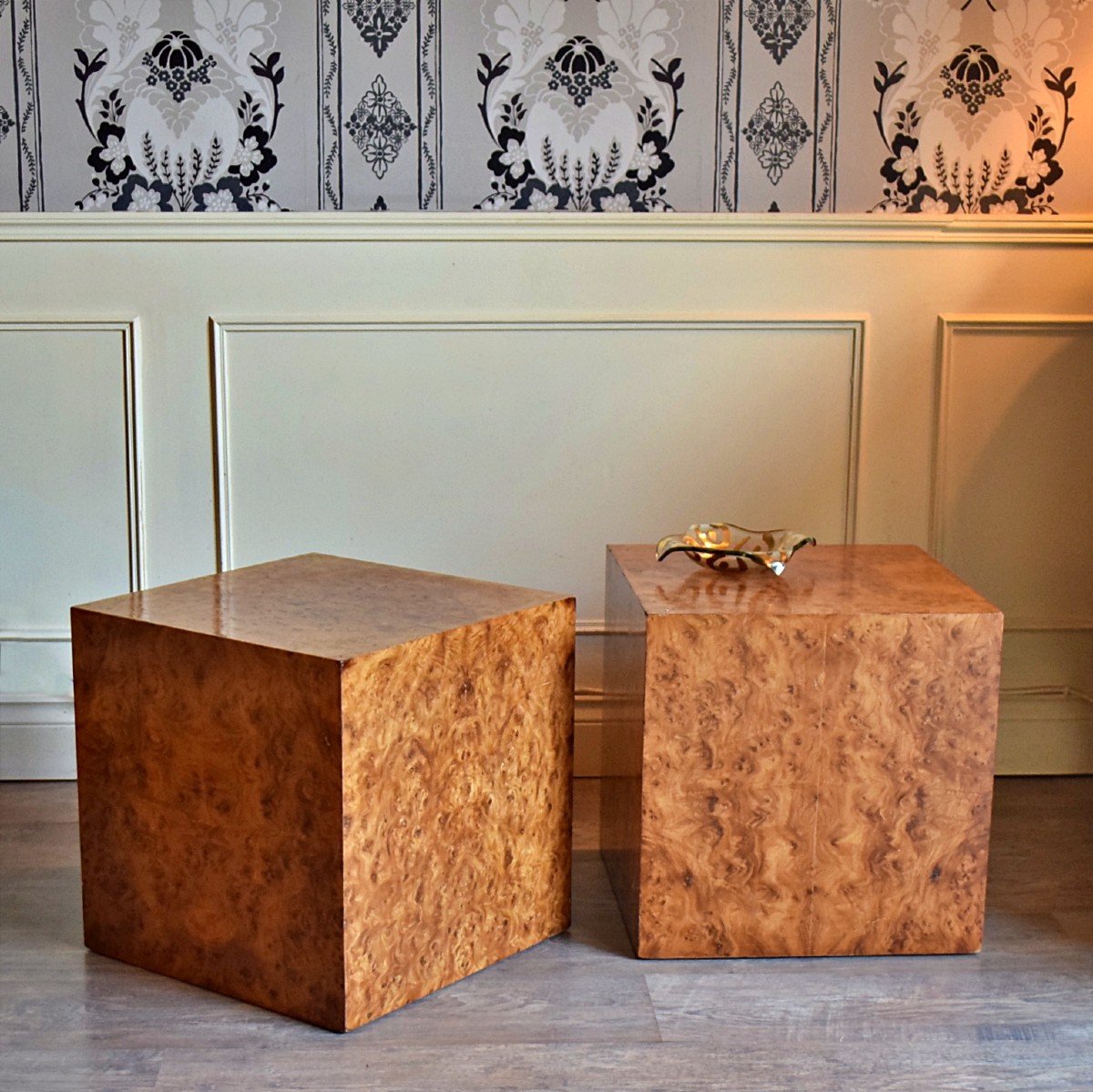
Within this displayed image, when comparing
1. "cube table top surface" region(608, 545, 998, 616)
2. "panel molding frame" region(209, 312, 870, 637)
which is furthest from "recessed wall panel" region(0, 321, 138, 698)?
"cube table top surface" region(608, 545, 998, 616)

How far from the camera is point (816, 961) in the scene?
178 centimetres

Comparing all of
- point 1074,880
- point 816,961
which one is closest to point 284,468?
point 816,961

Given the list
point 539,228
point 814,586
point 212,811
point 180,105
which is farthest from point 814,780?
point 180,105

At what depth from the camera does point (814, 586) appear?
1808 millimetres

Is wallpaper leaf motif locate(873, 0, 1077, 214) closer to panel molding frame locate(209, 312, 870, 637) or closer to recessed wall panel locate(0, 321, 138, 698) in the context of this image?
panel molding frame locate(209, 312, 870, 637)

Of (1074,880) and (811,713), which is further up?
(811,713)

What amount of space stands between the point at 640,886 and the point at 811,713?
1.00 feet

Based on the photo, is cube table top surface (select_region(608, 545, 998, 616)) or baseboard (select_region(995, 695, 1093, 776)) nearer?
cube table top surface (select_region(608, 545, 998, 616))

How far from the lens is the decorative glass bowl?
185 centimetres

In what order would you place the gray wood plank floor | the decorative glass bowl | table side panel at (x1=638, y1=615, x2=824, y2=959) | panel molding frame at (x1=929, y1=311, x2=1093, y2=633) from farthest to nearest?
panel molding frame at (x1=929, y1=311, x2=1093, y2=633)
the decorative glass bowl
table side panel at (x1=638, y1=615, x2=824, y2=959)
the gray wood plank floor

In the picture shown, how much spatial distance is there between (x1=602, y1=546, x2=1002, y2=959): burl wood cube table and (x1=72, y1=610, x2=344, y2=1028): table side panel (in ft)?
1.35

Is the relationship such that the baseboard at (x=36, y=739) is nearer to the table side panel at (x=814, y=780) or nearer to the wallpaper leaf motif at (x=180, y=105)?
the wallpaper leaf motif at (x=180, y=105)

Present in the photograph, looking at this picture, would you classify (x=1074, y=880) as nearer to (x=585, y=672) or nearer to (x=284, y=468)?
(x=585, y=672)

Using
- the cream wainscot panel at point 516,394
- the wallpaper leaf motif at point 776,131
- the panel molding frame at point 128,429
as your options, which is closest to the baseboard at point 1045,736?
the cream wainscot panel at point 516,394
